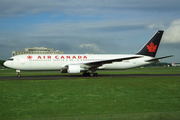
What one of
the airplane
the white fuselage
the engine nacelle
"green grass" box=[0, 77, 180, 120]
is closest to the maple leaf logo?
the airplane

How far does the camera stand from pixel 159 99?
16391 millimetres

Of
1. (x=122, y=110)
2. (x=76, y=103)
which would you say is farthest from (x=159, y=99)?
(x=76, y=103)

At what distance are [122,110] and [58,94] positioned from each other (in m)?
7.16

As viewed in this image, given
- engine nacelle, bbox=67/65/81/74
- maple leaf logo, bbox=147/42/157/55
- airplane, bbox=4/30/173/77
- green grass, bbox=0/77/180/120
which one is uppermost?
maple leaf logo, bbox=147/42/157/55

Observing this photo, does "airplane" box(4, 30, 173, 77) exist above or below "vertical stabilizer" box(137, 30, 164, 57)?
below

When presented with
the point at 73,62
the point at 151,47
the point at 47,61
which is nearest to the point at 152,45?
the point at 151,47

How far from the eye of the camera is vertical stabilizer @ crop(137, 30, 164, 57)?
38438mm

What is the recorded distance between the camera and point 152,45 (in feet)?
126

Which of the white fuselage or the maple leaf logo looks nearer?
the white fuselage

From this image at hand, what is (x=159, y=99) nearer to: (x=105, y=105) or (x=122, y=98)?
(x=122, y=98)

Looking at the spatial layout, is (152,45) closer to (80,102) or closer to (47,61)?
(47,61)

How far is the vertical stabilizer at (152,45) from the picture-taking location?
38.4m

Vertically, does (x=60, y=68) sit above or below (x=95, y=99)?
above

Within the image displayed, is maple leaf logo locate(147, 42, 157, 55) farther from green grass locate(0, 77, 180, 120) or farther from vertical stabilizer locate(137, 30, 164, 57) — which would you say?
green grass locate(0, 77, 180, 120)
